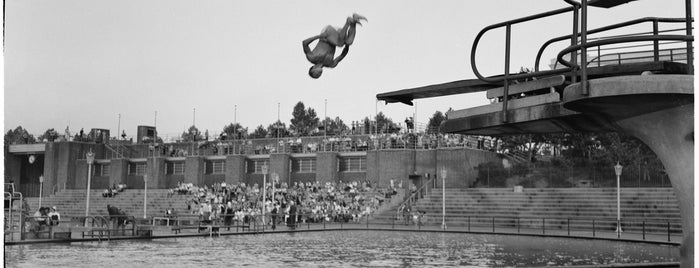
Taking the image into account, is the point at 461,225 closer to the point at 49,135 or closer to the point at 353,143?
the point at 353,143

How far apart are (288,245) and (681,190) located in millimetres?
18145

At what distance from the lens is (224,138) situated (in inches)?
2938

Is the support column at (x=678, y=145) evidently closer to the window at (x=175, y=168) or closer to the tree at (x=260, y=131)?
the window at (x=175, y=168)

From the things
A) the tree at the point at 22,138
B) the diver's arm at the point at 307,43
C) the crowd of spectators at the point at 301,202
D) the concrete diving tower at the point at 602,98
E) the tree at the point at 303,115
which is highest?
the tree at the point at 303,115

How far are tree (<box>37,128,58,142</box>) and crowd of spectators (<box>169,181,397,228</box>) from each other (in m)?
25.2

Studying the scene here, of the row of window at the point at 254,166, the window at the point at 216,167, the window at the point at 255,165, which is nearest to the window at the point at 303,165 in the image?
the row of window at the point at 254,166

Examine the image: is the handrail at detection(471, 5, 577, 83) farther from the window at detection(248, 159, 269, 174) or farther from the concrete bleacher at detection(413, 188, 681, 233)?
the window at detection(248, 159, 269, 174)

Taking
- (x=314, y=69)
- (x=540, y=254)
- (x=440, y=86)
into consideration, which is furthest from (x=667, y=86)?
(x=540, y=254)

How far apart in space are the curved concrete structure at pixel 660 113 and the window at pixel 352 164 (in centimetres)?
5238

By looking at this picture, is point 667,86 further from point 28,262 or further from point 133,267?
point 28,262

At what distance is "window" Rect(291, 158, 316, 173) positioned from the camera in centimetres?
6506

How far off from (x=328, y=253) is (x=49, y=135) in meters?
62.6

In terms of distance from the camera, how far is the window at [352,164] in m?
61.5

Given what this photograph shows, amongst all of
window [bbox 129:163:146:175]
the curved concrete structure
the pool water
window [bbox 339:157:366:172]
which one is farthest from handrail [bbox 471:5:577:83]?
window [bbox 129:163:146:175]
